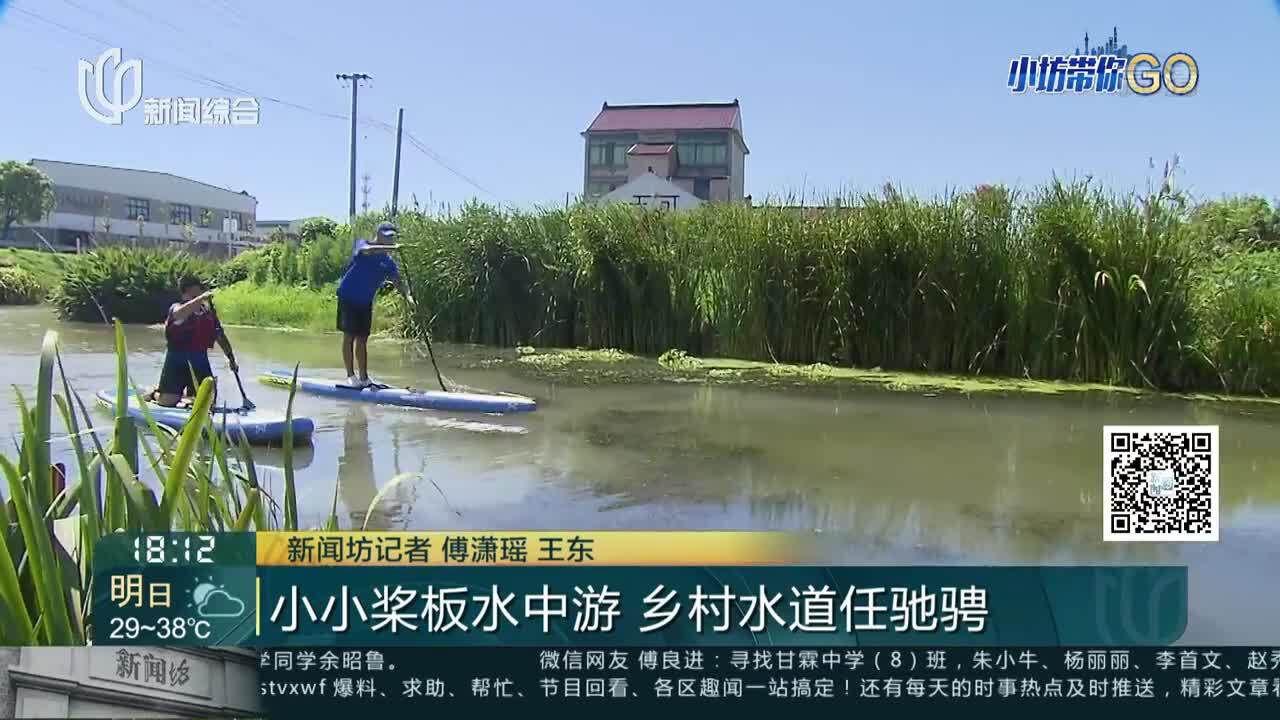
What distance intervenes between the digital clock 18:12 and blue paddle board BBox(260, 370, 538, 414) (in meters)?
4.75

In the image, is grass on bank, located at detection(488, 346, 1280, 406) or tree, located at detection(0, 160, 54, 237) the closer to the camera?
tree, located at detection(0, 160, 54, 237)

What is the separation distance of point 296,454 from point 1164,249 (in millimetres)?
6994

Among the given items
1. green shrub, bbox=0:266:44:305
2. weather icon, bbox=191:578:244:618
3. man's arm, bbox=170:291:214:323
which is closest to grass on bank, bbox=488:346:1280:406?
man's arm, bbox=170:291:214:323

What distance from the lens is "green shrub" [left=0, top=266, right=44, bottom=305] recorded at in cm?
1488

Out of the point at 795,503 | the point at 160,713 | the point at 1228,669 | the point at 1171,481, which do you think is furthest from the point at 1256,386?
the point at 160,713

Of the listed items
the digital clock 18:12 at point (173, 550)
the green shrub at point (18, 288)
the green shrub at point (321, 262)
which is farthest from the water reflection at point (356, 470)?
the green shrub at point (18, 288)

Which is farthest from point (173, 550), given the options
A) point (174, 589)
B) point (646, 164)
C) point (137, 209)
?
point (137, 209)

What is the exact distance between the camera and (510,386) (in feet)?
28.1

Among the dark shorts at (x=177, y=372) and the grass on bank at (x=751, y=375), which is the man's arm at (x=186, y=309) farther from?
the grass on bank at (x=751, y=375)

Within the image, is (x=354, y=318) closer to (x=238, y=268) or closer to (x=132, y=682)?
(x=132, y=682)

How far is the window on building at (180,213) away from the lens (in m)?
5.99

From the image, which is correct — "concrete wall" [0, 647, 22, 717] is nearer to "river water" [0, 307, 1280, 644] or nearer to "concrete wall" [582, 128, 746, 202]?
"river water" [0, 307, 1280, 644]

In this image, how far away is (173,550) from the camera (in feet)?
6.63

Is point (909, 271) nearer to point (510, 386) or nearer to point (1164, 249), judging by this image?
point (1164, 249)
